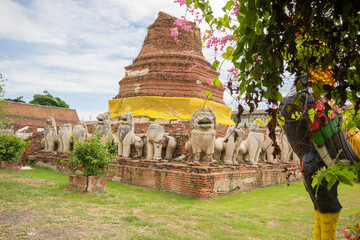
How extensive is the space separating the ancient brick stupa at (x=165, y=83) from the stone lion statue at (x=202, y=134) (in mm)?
3848

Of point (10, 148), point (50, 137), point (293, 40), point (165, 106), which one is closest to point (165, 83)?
point (165, 106)

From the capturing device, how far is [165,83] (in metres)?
12.1

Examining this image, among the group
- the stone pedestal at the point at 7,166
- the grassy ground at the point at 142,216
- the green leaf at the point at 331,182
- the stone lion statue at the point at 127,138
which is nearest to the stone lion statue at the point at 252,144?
the grassy ground at the point at 142,216

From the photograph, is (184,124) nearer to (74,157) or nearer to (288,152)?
(74,157)

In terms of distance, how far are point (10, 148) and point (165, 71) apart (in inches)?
258

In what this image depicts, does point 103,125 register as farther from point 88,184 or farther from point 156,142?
point 88,184

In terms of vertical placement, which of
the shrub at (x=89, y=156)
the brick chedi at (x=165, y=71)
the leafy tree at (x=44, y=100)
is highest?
the leafy tree at (x=44, y=100)

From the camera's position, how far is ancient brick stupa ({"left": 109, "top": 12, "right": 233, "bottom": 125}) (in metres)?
11.4

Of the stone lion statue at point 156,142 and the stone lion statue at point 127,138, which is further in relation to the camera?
the stone lion statue at point 127,138

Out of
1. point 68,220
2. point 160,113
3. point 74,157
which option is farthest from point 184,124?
point 68,220

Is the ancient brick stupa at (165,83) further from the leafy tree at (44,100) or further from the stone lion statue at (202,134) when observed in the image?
the leafy tree at (44,100)

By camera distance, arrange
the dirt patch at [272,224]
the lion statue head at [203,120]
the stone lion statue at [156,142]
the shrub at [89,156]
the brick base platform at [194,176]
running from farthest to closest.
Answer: the stone lion statue at [156,142] < the lion statue head at [203,120] < the brick base platform at [194,176] < the shrub at [89,156] < the dirt patch at [272,224]

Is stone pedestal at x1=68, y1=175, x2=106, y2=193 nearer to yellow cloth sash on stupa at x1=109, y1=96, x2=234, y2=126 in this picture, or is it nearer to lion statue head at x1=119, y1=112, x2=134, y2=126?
lion statue head at x1=119, y1=112, x2=134, y2=126

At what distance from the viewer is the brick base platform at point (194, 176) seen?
Result: 645 cm
